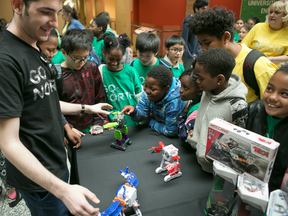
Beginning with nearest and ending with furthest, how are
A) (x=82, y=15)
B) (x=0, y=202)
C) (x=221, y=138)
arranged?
(x=221, y=138) → (x=0, y=202) → (x=82, y=15)

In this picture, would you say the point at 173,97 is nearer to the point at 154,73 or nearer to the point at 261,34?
the point at 154,73

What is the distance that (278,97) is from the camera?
989 millimetres

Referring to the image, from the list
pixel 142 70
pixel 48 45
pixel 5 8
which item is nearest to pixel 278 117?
pixel 142 70

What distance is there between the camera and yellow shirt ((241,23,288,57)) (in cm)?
222

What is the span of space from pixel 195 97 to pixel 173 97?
219 mm

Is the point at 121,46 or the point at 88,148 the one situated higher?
the point at 121,46

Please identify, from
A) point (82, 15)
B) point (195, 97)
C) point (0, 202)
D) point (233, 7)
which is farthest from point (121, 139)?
point (82, 15)

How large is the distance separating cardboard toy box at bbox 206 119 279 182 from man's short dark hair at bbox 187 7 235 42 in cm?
92

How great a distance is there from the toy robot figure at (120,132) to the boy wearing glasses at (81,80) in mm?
320

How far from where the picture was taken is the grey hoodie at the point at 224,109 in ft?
3.91

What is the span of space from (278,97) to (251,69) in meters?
0.52

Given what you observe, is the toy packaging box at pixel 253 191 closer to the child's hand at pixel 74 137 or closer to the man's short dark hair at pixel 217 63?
the man's short dark hair at pixel 217 63

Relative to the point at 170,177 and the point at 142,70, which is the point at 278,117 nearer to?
the point at 170,177

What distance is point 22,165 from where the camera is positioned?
0.76m
